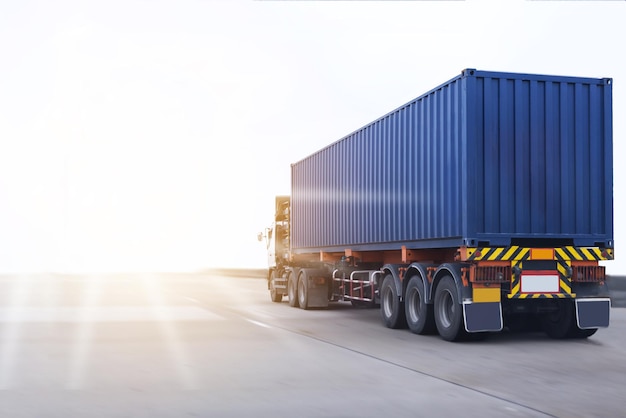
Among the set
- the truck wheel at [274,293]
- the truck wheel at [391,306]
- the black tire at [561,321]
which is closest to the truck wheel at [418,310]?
the truck wheel at [391,306]

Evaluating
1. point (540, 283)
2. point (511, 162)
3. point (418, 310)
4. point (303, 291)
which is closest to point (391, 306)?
point (418, 310)

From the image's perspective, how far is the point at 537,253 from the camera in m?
13.9

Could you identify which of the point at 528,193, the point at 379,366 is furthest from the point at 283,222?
the point at 379,366

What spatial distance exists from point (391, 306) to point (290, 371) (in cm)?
654

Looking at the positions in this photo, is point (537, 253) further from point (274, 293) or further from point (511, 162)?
point (274, 293)

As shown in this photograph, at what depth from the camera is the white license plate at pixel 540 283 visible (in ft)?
45.4

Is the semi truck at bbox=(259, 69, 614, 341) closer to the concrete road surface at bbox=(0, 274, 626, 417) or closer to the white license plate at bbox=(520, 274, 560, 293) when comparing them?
the white license plate at bbox=(520, 274, 560, 293)

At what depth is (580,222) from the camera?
1443 centimetres

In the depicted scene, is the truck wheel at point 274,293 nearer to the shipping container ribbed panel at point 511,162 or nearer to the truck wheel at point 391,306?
the truck wheel at point 391,306

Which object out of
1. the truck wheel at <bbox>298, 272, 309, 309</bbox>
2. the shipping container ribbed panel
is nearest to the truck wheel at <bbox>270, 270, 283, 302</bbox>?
the truck wheel at <bbox>298, 272, 309, 309</bbox>

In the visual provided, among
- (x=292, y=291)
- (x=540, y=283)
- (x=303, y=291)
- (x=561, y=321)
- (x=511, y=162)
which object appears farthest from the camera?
(x=292, y=291)

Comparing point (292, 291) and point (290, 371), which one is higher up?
point (292, 291)

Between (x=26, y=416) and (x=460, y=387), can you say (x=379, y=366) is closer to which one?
(x=460, y=387)

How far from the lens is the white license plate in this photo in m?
13.8
